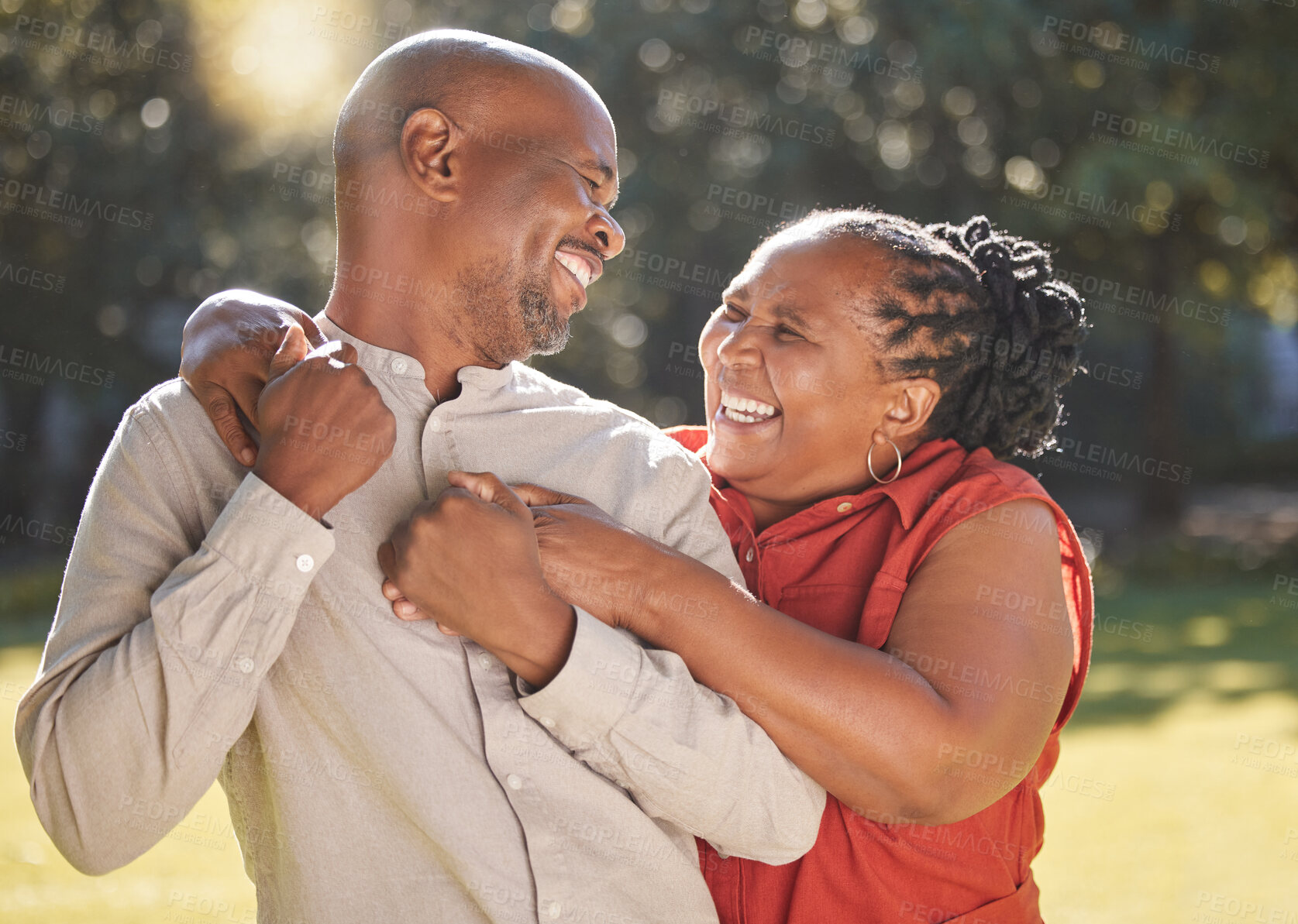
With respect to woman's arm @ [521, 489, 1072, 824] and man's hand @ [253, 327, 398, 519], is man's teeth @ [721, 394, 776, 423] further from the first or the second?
man's hand @ [253, 327, 398, 519]

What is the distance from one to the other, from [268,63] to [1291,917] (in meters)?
15.0

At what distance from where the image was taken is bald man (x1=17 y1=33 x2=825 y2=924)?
1.78 metres

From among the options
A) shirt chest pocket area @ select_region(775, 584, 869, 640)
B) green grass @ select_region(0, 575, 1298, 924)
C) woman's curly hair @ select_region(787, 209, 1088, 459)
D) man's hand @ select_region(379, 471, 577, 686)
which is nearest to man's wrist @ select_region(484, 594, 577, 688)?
man's hand @ select_region(379, 471, 577, 686)

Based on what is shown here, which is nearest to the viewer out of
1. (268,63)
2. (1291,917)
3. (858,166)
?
(1291,917)

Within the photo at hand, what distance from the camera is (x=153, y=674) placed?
174cm

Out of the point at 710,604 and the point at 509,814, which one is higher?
the point at 710,604

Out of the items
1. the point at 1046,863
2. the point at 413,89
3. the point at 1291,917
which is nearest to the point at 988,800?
the point at 413,89

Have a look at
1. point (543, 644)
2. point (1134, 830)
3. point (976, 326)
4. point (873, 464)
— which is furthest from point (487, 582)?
point (1134, 830)

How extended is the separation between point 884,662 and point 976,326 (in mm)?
1011

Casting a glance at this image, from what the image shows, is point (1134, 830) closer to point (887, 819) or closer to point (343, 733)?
point (887, 819)

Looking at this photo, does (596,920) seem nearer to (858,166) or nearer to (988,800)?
(988,800)

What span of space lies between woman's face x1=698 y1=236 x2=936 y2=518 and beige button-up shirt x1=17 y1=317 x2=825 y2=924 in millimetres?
835

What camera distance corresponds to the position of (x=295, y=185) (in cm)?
1608

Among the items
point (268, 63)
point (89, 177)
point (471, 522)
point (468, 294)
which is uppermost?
point (468, 294)
